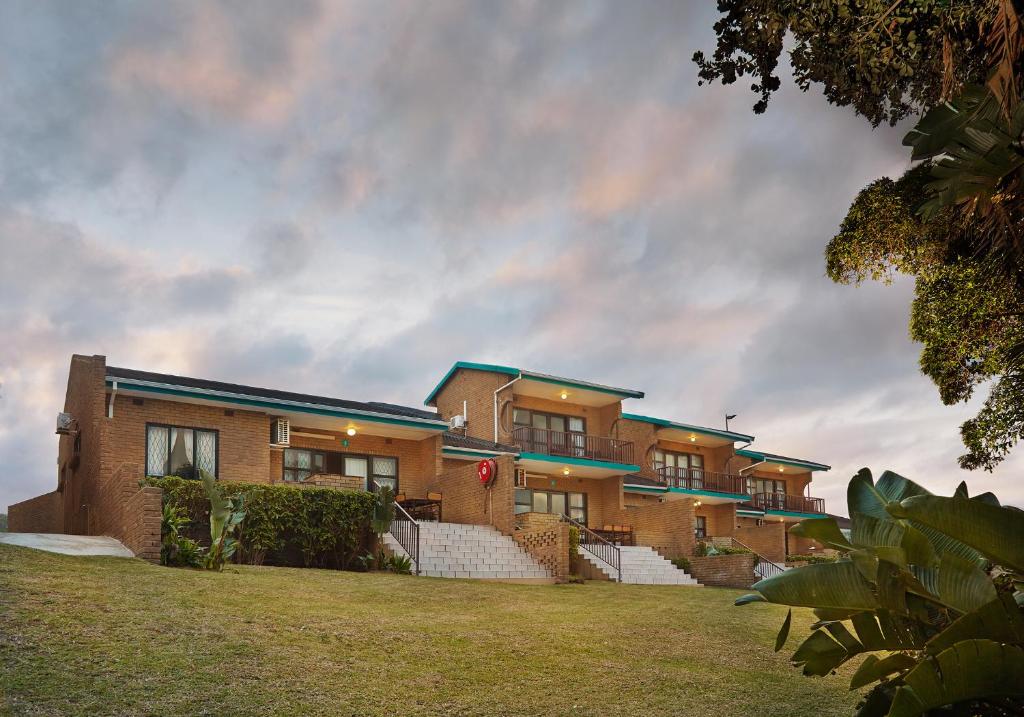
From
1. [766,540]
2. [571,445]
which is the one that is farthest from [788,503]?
[571,445]

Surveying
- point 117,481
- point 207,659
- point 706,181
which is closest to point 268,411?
point 117,481

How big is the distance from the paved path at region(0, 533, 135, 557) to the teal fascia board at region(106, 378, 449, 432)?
20.6 ft

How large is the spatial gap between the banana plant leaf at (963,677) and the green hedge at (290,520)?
18.5 metres

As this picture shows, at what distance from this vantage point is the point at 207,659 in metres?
10.1

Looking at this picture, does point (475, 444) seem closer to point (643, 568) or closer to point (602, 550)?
point (602, 550)

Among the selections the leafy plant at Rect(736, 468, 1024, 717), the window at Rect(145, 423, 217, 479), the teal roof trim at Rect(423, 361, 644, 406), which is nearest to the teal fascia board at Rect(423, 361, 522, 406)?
the teal roof trim at Rect(423, 361, 644, 406)

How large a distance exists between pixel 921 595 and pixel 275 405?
24.7m

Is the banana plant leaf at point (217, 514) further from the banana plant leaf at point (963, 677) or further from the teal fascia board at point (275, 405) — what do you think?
the banana plant leaf at point (963, 677)

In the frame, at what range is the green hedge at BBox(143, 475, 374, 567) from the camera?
20.4 metres

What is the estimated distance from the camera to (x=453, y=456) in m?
33.0

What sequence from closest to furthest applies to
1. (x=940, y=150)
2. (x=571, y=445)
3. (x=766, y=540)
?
(x=940, y=150)
(x=571, y=445)
(x=766, y=540)

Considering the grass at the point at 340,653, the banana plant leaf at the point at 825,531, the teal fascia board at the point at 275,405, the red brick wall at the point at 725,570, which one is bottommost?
the red brick wall at the point at 725,570

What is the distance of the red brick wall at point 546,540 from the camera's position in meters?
24.5

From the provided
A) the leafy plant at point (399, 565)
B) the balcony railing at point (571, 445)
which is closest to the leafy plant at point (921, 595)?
the leafy plant at point (399, 565)
